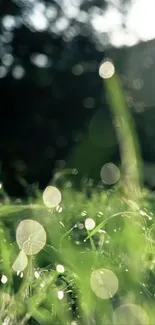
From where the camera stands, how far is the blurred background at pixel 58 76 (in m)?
15.2

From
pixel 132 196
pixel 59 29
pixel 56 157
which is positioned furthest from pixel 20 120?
pixel 132 196

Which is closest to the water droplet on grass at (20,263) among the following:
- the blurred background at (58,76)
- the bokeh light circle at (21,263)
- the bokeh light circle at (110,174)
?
the bokeh light circle at (21,263)

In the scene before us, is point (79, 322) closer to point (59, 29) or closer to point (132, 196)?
point (132, 196)

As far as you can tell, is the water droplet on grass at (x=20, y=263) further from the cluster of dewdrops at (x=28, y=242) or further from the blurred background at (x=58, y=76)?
the blurred background at (x=58, y=76)

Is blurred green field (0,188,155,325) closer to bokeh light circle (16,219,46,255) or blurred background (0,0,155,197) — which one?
bokeh light circle (16,219,46,255)

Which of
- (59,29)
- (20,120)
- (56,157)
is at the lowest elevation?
(56,157)

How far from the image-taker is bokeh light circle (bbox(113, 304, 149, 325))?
1.05 ft

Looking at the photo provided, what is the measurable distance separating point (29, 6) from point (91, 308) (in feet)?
54.8

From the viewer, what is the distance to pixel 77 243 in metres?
0.53

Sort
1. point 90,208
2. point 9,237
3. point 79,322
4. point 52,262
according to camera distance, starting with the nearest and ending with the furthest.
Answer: point 79,322 → point 52,262 → point 9,237 → point 90,208

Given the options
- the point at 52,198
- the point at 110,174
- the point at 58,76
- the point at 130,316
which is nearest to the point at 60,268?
the point at 130,316

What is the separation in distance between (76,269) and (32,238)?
0.09 metres

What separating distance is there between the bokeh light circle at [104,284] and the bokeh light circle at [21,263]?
0.10 metres

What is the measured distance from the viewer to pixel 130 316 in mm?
325
